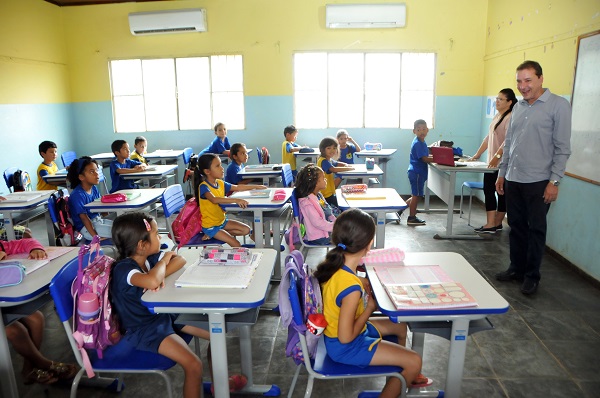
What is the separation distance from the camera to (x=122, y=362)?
1870mm

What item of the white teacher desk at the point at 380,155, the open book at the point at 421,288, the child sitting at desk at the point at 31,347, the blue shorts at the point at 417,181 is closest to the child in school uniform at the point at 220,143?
the white teacher desk at the point at 380,155

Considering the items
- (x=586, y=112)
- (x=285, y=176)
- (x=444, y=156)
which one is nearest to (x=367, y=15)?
(x=444, y=156)

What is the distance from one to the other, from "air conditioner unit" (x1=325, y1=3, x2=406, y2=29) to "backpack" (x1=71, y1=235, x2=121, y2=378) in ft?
19.6

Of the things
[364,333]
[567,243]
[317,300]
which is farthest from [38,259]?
[567,243]

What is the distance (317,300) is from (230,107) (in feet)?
20.4

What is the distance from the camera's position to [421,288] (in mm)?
1798

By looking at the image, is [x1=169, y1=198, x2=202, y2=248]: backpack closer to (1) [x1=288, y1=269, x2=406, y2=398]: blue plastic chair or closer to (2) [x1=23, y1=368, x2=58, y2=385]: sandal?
(2) [x1=23, y1=368, x2=58, y2=385]: sandal

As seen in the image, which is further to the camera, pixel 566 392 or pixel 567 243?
pixel 567 243

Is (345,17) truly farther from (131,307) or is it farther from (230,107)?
(131,307)

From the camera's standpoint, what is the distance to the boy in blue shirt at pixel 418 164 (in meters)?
5.46

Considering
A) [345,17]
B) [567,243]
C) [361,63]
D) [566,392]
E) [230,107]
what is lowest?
[566,392]

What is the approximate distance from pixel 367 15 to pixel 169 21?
308cm


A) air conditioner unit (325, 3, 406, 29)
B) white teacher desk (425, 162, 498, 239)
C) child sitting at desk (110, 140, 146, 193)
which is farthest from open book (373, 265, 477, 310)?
air conditioner unit (325, 3, 406, 29)

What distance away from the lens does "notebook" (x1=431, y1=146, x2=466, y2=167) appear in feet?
16.3
